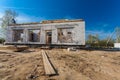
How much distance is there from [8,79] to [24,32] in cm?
1675

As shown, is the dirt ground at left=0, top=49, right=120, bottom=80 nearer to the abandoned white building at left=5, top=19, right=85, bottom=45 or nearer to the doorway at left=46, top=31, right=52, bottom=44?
the abandoned white building at left=5, top=19, right=85, bottom=45

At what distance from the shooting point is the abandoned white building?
56.9 feet

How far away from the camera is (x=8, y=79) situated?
13.7 feet

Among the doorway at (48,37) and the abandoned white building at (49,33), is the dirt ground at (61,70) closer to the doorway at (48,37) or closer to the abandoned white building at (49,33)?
the abandoned white building at (49,33)

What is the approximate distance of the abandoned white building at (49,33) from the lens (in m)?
17.3

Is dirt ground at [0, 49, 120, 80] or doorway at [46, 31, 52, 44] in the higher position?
doorway at [46, 31, 52, 44]

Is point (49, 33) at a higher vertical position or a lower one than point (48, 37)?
higher

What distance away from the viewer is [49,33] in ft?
63.8

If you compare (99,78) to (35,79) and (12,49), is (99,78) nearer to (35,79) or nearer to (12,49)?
(35,79)

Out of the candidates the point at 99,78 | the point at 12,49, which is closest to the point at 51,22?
the point at 12,49

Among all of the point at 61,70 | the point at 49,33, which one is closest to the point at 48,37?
the point at 49,33

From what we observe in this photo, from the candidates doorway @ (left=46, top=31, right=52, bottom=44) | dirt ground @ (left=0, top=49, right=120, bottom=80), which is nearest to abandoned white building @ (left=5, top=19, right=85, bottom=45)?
doorway @ (left=46, top=31, right=52, bottom=44)

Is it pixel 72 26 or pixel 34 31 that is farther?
pixel 34 31

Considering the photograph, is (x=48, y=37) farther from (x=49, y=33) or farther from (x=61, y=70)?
(x=61, y=70)
